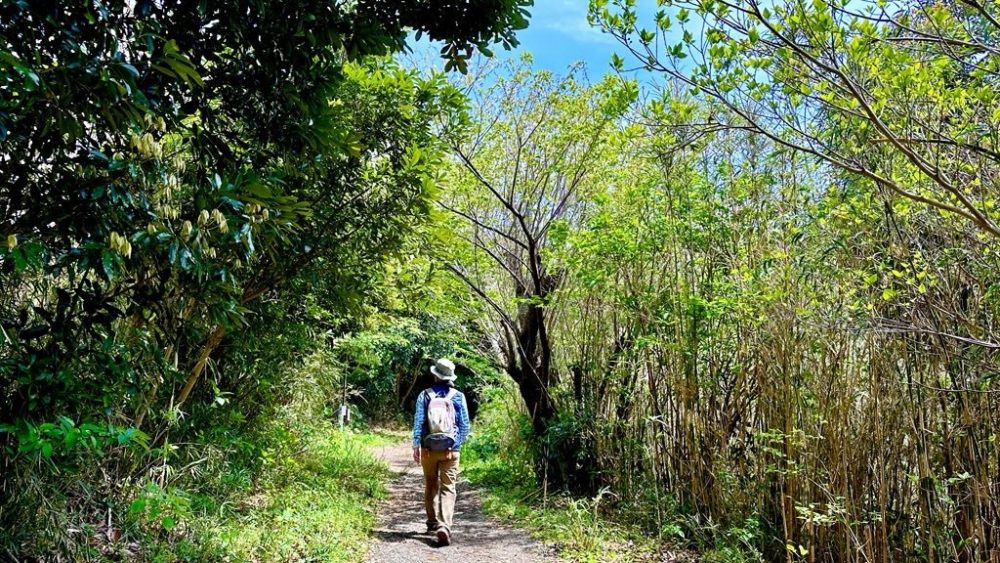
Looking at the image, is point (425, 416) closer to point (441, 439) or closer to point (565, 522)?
point (441, 439)

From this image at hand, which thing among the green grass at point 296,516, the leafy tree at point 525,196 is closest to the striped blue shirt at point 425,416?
the green grass at point 296,516

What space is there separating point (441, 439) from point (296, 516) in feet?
4.80

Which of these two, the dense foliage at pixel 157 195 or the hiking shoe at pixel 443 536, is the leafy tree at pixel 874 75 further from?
the hiking shoe at pixel 443 536

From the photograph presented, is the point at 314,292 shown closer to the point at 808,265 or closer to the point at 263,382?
the point at 263,382

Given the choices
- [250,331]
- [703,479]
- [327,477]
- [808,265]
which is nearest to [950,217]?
[808,265]

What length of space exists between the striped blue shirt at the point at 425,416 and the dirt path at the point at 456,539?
2.90 ft

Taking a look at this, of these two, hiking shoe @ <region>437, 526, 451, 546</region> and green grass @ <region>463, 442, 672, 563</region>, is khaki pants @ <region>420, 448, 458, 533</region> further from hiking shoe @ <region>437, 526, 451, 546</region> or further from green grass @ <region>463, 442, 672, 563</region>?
green grass @ <region>463, 442, 672, 563</region>

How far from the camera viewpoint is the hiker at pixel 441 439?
5727 millimetres

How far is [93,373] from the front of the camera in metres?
3.03

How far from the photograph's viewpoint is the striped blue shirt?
5.78m

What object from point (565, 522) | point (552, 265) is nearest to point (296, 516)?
point (565, 522)

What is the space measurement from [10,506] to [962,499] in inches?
202

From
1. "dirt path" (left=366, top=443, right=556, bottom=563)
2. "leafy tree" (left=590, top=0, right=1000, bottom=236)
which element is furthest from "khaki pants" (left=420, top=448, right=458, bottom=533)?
"leafy tree" (left=590, top=0, right=1000, bottom=236)

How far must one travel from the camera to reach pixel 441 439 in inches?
224
